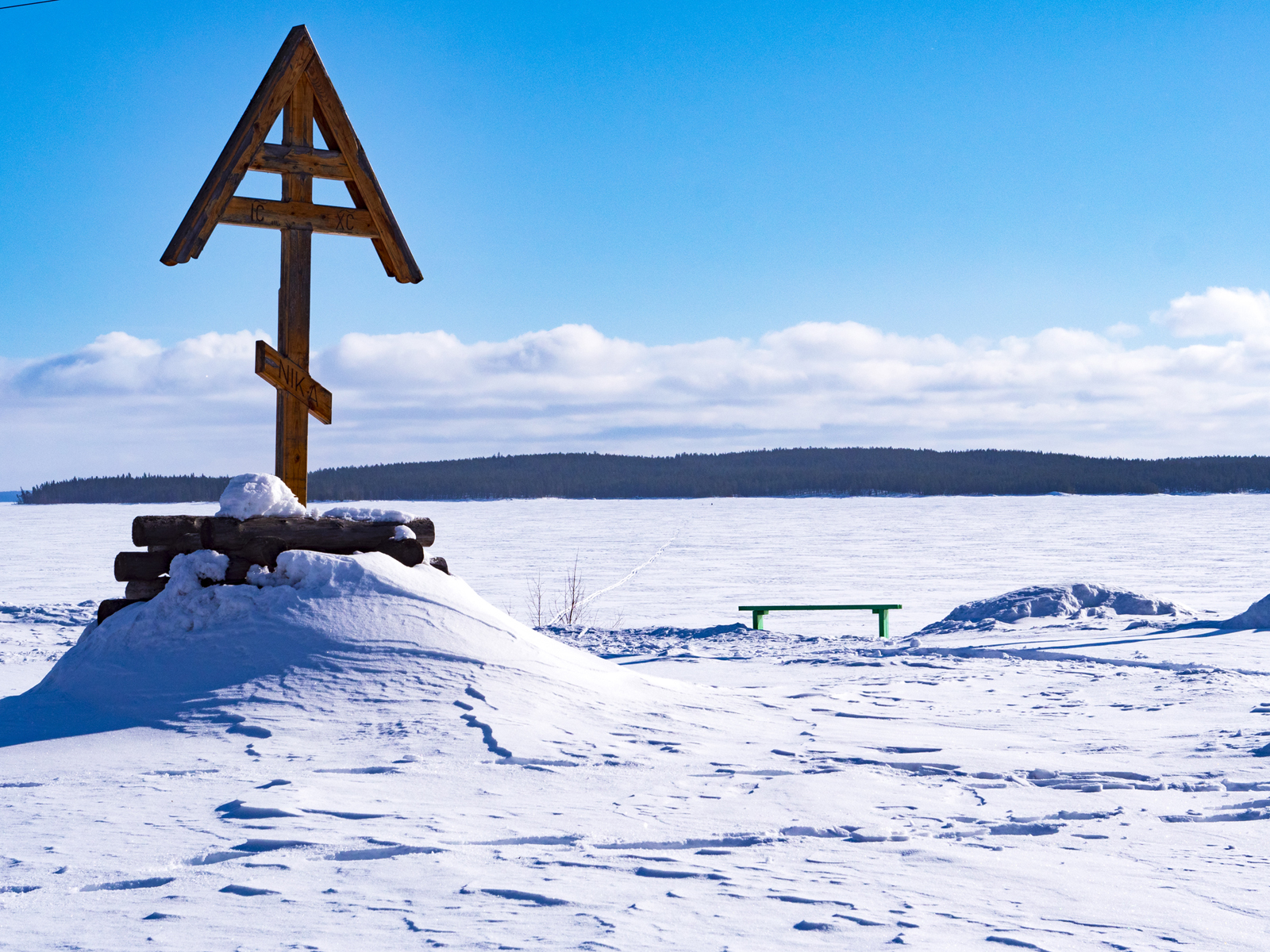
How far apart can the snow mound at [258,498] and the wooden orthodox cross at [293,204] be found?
0.40 meters

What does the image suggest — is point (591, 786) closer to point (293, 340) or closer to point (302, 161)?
point (293, 340)

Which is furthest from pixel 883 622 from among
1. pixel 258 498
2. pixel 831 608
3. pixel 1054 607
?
pixel 258 498

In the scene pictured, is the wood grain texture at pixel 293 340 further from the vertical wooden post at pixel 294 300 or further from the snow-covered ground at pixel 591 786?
the snow-covered ground at pixel 591 786

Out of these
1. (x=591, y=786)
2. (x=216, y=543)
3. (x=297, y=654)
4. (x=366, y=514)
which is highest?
(x=366, y=514)

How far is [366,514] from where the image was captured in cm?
755

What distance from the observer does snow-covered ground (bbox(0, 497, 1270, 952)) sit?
346 cm

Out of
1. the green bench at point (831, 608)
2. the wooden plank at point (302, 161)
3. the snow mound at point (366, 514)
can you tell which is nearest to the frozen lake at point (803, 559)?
the green bench at point (831, 608)

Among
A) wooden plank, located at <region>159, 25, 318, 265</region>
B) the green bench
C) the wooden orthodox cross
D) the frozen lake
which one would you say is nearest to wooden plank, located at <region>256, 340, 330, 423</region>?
the wooden orthodox cross

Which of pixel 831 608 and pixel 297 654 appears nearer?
pixel 297 654

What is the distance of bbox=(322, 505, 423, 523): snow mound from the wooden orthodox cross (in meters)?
0.39

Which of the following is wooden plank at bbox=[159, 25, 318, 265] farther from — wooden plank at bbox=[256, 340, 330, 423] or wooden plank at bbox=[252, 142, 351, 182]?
wooden plank at bbox=[256, 340, 330, 423]

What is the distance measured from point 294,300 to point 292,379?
55cm

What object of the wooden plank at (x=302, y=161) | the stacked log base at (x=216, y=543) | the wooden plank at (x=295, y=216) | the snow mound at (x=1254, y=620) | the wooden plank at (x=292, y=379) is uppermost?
the wooden plank at (x=302, y=161)

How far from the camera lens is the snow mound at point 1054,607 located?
13695 mm
